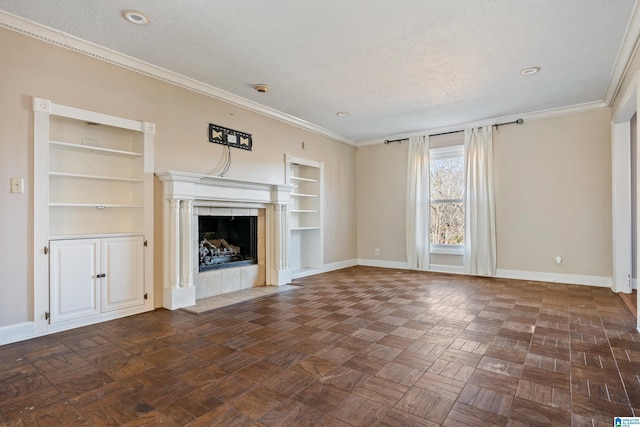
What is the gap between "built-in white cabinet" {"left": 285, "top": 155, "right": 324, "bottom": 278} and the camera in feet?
20.3

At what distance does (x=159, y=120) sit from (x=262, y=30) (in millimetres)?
1672

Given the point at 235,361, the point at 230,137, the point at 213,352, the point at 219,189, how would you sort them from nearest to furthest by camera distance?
1. the point at 235,361
2. the point at 213,352
3. the point at 219,189
4. the point at 230,137

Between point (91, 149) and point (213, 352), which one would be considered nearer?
point (213, 352)

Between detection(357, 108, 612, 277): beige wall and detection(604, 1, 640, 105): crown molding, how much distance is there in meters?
0.81

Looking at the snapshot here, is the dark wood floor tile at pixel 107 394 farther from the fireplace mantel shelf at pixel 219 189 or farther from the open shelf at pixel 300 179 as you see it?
the open shelf at pixel 300 179

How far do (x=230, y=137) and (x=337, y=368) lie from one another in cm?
344

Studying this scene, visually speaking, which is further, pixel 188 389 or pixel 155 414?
pixel 188 389

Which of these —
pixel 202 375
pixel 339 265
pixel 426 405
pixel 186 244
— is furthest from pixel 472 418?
pixel 339 265

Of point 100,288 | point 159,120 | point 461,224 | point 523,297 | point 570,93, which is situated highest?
point 570,93

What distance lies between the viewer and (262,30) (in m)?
3.01

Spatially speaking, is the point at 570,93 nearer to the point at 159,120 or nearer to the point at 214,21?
the point at 214,21

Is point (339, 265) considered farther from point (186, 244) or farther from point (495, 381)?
point (495, 381)

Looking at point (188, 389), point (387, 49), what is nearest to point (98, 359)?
point (188, 389)

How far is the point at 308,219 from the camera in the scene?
636 cm
